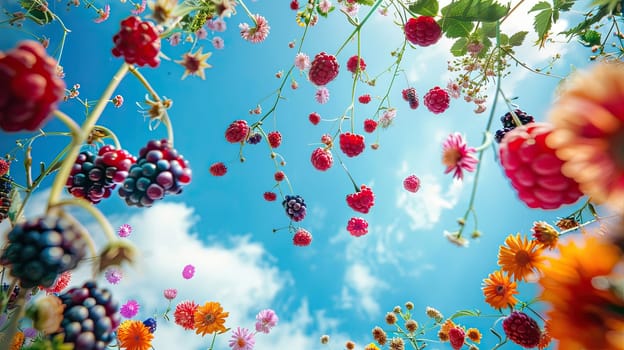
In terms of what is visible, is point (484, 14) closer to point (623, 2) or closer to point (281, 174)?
point (623, 2)

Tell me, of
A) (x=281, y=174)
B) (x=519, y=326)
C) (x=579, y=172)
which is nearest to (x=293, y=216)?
(x=281, y=174)

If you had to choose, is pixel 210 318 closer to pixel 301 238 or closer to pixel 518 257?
pixel 301 238

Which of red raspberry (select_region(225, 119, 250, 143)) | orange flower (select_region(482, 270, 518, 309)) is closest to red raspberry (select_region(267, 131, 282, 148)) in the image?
red raspberry (select_region(225, 119, 250, 143))

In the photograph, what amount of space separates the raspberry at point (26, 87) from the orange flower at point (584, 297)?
0.83 m

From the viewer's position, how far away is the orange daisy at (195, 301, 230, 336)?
262cm

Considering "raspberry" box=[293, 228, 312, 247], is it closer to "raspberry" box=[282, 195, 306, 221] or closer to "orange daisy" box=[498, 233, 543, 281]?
"raspberry" box=[282, 195, 306, 221]

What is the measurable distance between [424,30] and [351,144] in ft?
2.81

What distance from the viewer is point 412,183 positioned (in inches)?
105

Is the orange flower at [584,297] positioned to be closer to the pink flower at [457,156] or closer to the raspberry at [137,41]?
the pink flower at [457,156]

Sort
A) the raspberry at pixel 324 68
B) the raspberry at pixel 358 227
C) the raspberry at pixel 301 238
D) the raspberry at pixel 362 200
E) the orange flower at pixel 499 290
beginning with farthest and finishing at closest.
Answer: the raspberry at pixel 301 238 → the raspberry at pixel 358 227 → the raspberry at pixel 362 200 → the raspberry at pixel 324 68 → the orange flower at pixel 499 290

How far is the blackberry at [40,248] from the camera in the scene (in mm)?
494

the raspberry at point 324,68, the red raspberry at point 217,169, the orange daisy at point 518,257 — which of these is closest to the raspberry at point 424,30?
the raspberry at point 324,68

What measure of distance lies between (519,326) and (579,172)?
1422 mm

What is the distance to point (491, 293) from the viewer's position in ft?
5.77
